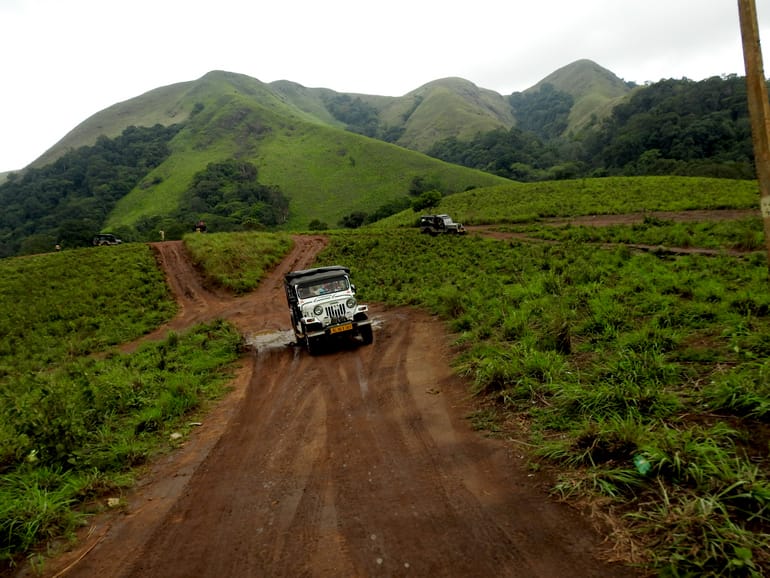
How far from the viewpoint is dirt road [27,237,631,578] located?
3746mm

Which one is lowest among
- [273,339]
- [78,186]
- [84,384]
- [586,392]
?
[273,339]

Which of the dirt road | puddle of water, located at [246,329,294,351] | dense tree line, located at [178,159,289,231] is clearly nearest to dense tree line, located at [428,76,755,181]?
puddle of water, located at [246,329,294,351]

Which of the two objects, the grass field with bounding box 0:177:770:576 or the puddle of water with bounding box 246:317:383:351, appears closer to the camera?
the grass field with bounding box 0:177:770:576

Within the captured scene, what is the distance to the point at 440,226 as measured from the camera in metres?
38.2

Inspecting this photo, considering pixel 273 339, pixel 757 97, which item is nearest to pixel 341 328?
pixel 273 339

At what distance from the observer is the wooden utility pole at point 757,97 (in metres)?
3.48

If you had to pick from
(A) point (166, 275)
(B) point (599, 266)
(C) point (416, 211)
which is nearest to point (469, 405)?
(B) point (599, 266)

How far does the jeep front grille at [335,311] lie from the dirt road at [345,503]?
4.09 metres

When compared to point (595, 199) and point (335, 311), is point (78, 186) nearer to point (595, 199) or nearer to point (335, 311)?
point (595, 199)

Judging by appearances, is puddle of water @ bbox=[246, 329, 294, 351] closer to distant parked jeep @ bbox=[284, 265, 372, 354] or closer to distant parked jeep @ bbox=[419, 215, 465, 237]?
distant parked jeep @ bbox=[284, 265, 372, 354]

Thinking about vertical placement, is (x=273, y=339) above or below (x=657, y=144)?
below

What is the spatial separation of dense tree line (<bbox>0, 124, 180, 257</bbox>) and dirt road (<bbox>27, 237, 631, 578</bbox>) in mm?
102090

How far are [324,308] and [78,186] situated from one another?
466 feet

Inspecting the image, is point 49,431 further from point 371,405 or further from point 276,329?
point 276,329
